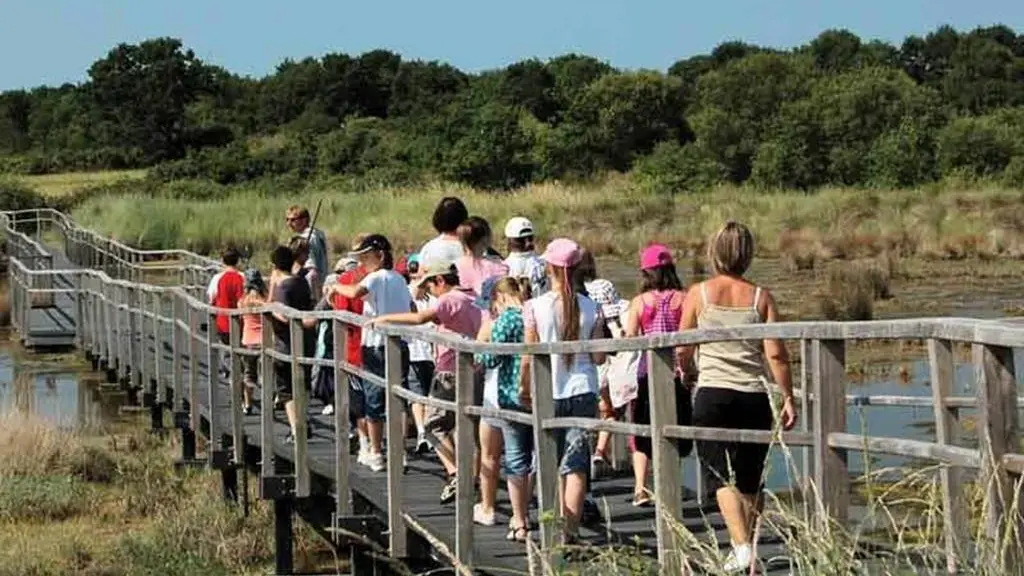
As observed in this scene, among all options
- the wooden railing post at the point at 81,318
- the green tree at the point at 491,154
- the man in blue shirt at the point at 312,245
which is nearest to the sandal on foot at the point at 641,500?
the man in blue shirt at the point at 312,245

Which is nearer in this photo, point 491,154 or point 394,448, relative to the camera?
point 394,448

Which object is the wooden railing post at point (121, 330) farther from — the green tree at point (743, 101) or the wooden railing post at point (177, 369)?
the green tree at point (743, 101)

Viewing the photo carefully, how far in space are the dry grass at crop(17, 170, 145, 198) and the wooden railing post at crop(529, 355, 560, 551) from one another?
190 ft

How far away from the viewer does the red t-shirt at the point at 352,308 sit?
9680 millimetres

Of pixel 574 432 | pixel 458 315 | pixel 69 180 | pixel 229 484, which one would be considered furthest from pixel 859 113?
pixel 574 432

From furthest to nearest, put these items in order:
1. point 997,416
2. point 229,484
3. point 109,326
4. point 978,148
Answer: point 978,148
point 109,326
point 229,484
point 997,416

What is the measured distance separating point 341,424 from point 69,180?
67.5 metres

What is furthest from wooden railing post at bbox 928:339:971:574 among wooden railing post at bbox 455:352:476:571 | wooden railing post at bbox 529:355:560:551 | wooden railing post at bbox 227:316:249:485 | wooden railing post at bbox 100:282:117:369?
wooden railing post at bbox 100:282:117:369

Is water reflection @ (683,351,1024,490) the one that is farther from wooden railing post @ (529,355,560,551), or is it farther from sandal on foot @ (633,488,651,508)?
wooden railing post @ (529,355,560,551)

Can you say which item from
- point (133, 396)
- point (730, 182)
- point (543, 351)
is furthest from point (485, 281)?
point (730, 182)

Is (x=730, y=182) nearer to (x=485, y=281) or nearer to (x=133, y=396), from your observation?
(x=133, y=396)

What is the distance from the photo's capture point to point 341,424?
9.51m

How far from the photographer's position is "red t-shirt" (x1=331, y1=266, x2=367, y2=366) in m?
9.68

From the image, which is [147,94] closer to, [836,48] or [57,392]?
[836,48]
